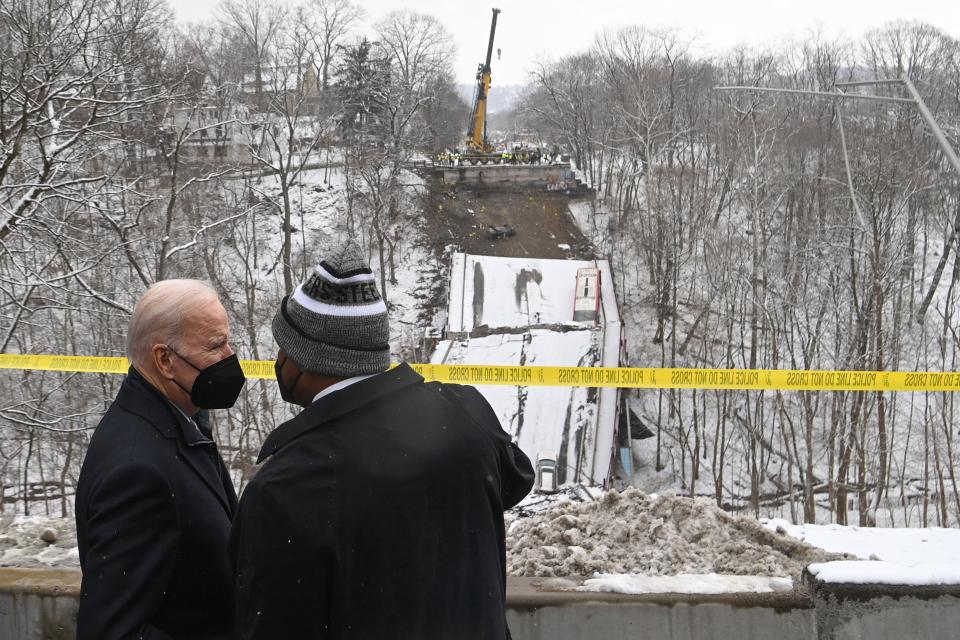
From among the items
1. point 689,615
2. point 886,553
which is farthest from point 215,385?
point 886,553

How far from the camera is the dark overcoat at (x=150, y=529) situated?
1.82m

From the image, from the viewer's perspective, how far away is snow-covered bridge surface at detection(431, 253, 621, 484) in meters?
20.7

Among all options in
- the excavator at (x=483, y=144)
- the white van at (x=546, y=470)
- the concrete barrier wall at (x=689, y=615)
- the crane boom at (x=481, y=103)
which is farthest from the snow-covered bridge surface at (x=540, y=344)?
the concrete barrier wall at (x=689, y=615)

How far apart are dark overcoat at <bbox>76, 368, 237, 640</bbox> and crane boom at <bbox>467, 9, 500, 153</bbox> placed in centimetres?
4319

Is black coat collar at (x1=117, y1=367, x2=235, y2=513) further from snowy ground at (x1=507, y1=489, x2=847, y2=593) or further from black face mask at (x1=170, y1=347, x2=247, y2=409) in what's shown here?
snowy ground at (x1=507, y1=489, x2=847, y2=593)

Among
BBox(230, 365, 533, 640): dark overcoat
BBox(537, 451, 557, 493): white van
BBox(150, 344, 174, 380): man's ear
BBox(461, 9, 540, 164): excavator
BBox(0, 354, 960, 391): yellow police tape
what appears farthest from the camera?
BBox(461, 9, 540, 164): excavator

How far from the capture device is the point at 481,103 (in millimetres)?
44156

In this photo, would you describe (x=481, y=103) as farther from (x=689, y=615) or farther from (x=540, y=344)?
(x=689, y=615)

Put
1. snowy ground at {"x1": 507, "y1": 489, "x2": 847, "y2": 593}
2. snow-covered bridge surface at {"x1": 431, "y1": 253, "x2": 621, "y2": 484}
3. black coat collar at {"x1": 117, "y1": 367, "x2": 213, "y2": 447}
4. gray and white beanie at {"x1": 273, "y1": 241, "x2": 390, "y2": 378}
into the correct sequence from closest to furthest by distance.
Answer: gray and white beanie at {"x1": 273, "y1": 241, "x2": 390, "y2": 378} < black coat collar at {"x1": 117, "y1": 367, "x2": 213, "y2": 447} < snowy ground at {"x1": 507, "y1": 489, "x2": 847, "y2": 593} < snow-covered bridge surface at {"x1": 431, "y1": 253, "x2": 621, "y2": 484}

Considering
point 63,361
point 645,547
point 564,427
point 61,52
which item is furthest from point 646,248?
point 645,547

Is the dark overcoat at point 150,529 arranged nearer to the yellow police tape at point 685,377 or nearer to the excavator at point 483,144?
the yellow police tape at point 685,377

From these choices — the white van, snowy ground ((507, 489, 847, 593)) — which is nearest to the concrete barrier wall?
snowy ground ((507, 489, 847, 593))

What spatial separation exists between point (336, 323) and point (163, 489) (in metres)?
0.66

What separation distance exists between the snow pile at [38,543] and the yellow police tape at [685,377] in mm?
2916
